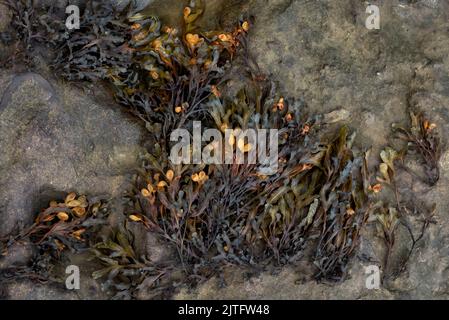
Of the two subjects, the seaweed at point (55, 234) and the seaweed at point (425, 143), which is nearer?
the seaweed at point (55, 234)

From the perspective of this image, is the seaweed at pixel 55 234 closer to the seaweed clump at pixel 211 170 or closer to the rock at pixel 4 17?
the seaweed clump at pixel 211 170

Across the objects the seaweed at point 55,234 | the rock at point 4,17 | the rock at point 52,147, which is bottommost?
the seaweed at point 55,234

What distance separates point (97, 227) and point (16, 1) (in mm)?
1145

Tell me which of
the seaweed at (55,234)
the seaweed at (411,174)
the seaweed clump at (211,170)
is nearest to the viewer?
the seaweed at (55,234)

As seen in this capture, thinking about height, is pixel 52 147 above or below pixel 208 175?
above

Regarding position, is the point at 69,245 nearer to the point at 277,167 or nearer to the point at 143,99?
the point at 143,99

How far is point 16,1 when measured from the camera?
2.84 meters

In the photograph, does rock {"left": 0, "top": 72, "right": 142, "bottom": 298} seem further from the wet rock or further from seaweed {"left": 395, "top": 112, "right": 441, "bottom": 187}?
seaweed {"left": 395, "top": 112, "right": 441, "bottom": 187}

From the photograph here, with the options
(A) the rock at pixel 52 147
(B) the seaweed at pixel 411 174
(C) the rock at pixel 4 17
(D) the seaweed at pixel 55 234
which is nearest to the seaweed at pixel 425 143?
(B) the seaweed at pixel 411 174

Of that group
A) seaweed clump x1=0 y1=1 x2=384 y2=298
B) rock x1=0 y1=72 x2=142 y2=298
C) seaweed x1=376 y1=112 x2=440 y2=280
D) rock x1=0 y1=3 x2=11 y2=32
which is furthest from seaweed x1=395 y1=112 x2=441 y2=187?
rock x1=0 y1=3 x2=11 y2=32

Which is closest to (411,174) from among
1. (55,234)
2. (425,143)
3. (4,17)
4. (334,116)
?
(425,143)

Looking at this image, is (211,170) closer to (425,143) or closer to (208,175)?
(208,175)

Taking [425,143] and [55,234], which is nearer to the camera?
[55,234]

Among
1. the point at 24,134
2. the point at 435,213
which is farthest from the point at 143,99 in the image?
the point at 435,213
